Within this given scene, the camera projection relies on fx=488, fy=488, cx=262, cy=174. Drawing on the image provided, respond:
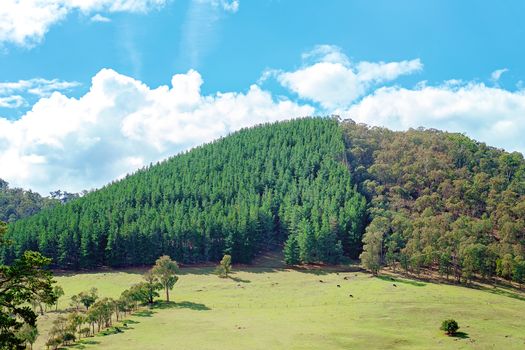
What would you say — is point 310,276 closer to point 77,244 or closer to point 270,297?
point 270,297

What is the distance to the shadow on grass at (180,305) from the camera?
10211 cm

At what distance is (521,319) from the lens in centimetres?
9375

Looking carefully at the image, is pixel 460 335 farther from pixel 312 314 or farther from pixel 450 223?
pixel 450 223

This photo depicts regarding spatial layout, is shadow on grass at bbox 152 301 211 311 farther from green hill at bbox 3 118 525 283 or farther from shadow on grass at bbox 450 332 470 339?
green hill at bbox 3 118 525 283

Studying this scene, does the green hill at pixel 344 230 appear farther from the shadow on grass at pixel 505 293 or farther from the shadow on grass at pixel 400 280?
the shadow on grass at pixel 505 293

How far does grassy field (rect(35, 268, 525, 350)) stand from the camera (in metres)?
73.9

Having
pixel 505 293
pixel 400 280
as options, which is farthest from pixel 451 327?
pixel 505 293

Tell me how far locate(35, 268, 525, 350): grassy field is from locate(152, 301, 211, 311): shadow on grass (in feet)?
0.70

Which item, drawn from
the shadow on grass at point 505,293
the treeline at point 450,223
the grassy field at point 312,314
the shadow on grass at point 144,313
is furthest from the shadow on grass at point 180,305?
the shadow on grass at point 505,293

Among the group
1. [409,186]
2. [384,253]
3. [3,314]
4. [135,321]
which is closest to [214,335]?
[135,321]

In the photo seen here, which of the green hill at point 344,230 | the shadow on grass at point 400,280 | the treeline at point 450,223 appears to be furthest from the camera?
the green hill at point 344,230

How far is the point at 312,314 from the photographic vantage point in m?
93.6

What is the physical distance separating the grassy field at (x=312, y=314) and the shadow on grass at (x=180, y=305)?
21 cm

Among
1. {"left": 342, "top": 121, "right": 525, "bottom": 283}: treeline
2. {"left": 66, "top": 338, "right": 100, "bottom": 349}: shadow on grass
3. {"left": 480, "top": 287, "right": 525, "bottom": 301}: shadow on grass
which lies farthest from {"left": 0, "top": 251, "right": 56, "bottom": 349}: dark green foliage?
{"left": 480, "top": 287, "right": 525, "bottom": 301}: shadow on grass
